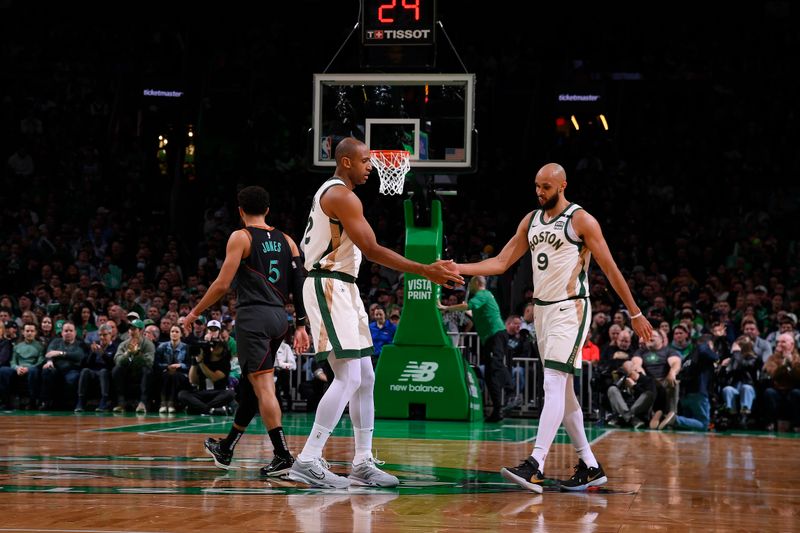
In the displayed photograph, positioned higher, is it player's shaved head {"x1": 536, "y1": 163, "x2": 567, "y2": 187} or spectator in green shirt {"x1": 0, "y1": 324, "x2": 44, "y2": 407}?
player's shaved head {"x1": 536, "y1": 163, "x2": 567, "y2": 187}

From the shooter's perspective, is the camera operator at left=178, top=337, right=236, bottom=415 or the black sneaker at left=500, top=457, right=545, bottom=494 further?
the camera operator at left=178, top=337, right=236, bottom=415

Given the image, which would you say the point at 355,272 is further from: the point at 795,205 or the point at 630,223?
the point at 795,205

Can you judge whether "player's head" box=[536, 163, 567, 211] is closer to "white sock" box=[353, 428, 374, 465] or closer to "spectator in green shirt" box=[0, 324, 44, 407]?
"white sock" box=[353, 428, 374, 465]

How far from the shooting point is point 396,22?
13547 millimetres

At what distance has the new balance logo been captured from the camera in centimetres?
1533

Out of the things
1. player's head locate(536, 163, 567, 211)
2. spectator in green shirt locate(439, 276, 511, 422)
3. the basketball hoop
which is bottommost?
spectator in green shirt locate(439, 276, 511, 422)

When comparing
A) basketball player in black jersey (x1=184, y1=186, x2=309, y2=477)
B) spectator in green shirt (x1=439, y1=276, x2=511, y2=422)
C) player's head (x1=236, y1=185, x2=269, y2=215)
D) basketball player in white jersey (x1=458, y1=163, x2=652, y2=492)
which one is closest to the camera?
basketball player in white jersey (x1=458, y1=163, x2=652, y2=492)

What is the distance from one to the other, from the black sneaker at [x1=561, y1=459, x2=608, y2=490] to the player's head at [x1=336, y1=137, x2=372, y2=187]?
8.34ft

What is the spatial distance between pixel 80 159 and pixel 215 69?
4252 mm

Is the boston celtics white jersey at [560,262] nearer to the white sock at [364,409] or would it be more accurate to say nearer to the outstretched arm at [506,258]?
the outstretched arm at [506,258]

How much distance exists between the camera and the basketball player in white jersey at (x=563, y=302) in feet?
25.5

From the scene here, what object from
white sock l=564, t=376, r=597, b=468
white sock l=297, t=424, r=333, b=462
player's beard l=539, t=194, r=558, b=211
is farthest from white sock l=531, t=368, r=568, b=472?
white sock l=297, t=424, r=333, b=462

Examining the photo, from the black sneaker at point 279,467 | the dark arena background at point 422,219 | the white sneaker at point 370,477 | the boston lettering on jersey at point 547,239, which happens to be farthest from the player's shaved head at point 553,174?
the black sneaker at point 279,467

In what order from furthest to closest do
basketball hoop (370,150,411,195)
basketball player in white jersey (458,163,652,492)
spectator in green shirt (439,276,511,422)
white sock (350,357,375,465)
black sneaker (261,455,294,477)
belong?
spectator in green shirt (439,276,511,422), basketball hoop (370,150,411,195), black sneaker (261,455,294,477), basketball player in white jersey (458,163,652,492), white sock (350,357,375,465)
